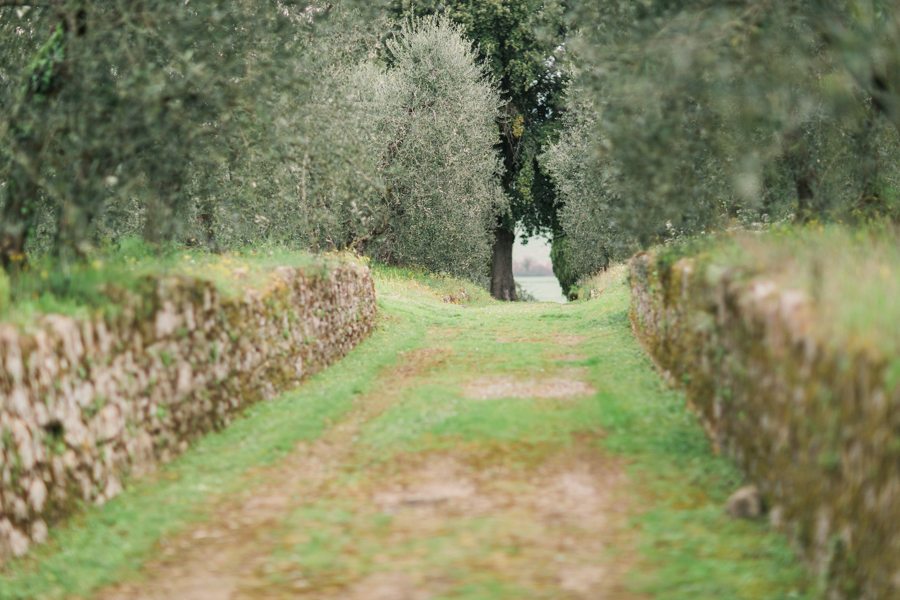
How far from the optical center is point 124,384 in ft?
24.9

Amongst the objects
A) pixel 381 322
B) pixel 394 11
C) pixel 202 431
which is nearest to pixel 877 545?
pixel 202 431

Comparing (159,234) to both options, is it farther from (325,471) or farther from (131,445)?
(325,471)

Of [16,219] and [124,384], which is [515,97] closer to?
[16,219]

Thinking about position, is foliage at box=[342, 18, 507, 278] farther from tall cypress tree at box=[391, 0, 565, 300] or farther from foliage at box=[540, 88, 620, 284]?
tall cypress tree at box=[391, 0, 565, 300]

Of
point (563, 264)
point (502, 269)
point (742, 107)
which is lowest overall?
point (502, 269)

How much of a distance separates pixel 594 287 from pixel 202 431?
23.7m

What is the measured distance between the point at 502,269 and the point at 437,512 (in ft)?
113

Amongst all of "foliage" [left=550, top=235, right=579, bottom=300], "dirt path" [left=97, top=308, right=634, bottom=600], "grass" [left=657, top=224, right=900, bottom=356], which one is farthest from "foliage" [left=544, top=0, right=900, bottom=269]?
"foliage" [left=550, top=235, right=579, bottom=300]

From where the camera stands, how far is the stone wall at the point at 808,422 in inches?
164

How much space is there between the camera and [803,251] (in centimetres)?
738

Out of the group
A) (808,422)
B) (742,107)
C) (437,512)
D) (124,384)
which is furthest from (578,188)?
(808,422)

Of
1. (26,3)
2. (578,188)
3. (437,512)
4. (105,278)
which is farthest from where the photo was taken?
(578,188)

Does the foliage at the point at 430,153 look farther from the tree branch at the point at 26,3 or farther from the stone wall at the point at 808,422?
the stone wall at the point at 808,422

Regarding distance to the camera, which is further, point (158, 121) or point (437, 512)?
point (158, 121)
